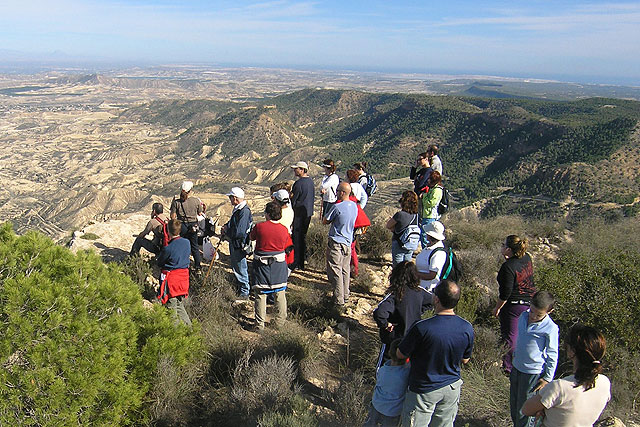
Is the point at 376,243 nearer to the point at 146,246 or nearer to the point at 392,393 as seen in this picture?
the point at 146,246

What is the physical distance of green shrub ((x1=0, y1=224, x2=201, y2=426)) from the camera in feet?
8.36

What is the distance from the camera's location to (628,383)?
3932mm

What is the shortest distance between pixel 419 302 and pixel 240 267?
10.2 ft

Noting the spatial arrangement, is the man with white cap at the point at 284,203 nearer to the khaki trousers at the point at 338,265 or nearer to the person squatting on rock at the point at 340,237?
the person squatting on rock at the point at 340,237

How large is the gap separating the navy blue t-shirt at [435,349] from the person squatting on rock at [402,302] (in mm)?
516

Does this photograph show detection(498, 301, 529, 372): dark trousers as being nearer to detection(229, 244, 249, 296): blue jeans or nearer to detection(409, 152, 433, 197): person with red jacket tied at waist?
detection(409, 152, 433, 197): person with red jacket tied at waist

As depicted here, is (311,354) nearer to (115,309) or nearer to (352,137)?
(115,309)

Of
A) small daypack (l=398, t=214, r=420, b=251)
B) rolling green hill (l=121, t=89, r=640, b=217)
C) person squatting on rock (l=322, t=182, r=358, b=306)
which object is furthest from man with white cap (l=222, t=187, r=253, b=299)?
rolling green hill (l=121, t=89, r=640, b=217)

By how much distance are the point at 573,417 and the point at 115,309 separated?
3.27 meters

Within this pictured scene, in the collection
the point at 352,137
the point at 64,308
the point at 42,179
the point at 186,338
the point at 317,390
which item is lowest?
the point at 42,179

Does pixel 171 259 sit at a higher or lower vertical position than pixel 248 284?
higher

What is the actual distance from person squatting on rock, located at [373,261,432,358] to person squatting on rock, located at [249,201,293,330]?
1.72m

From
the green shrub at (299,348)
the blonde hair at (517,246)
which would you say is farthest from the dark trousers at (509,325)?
the green shrub at (299,348)

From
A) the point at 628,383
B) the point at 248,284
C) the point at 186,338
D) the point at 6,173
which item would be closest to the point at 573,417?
the point at 628,383
